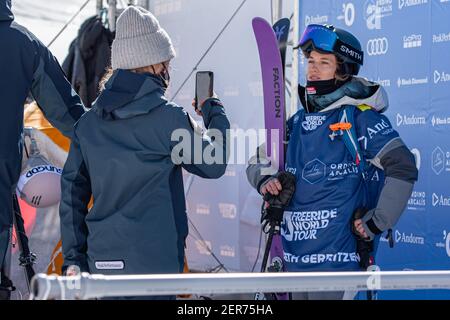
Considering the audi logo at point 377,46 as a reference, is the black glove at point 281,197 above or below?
below

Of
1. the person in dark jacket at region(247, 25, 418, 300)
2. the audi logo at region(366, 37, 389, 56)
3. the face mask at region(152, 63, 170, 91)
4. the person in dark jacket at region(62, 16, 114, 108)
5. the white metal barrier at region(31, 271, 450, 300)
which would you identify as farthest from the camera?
the person in dark jacket at region(62, 16, 114, 108)

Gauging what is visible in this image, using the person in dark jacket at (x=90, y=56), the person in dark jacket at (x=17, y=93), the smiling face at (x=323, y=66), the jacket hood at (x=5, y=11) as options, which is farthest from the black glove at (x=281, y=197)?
the person in dark jacket at (x=90, y=56)

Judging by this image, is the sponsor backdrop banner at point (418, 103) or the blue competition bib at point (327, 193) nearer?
the blue competition bib at point (327, 193)

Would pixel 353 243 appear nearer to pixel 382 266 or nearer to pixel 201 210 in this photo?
pixel 382 266

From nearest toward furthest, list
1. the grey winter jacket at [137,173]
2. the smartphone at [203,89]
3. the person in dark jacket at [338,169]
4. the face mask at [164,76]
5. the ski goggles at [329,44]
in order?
the grey winter jacket at [137,173] < the face mask at [164,76] < the smartphone at [203,89] < the person in dark jacket at [338,169] < the ski goggles at [329,44]

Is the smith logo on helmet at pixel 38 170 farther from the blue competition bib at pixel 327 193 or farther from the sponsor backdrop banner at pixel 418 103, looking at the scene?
the sponsor backdrop banner at pixel 418 103

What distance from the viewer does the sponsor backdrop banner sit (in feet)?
12.6

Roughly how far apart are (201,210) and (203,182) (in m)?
0.19

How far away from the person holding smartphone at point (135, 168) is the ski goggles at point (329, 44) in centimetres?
68

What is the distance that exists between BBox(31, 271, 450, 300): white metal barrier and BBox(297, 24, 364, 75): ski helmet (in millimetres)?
1434

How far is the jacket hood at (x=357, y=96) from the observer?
10.7 ft

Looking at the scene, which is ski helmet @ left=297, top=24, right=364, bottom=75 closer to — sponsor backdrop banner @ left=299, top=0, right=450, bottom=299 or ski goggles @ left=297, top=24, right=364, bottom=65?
ski goggles @ left=297, top=24, right=364, bottom=65

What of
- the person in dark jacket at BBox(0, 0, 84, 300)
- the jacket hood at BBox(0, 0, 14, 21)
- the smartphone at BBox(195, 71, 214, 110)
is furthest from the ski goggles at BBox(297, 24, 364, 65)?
the jacket hood at BBox(0, 0, 14, 21)
